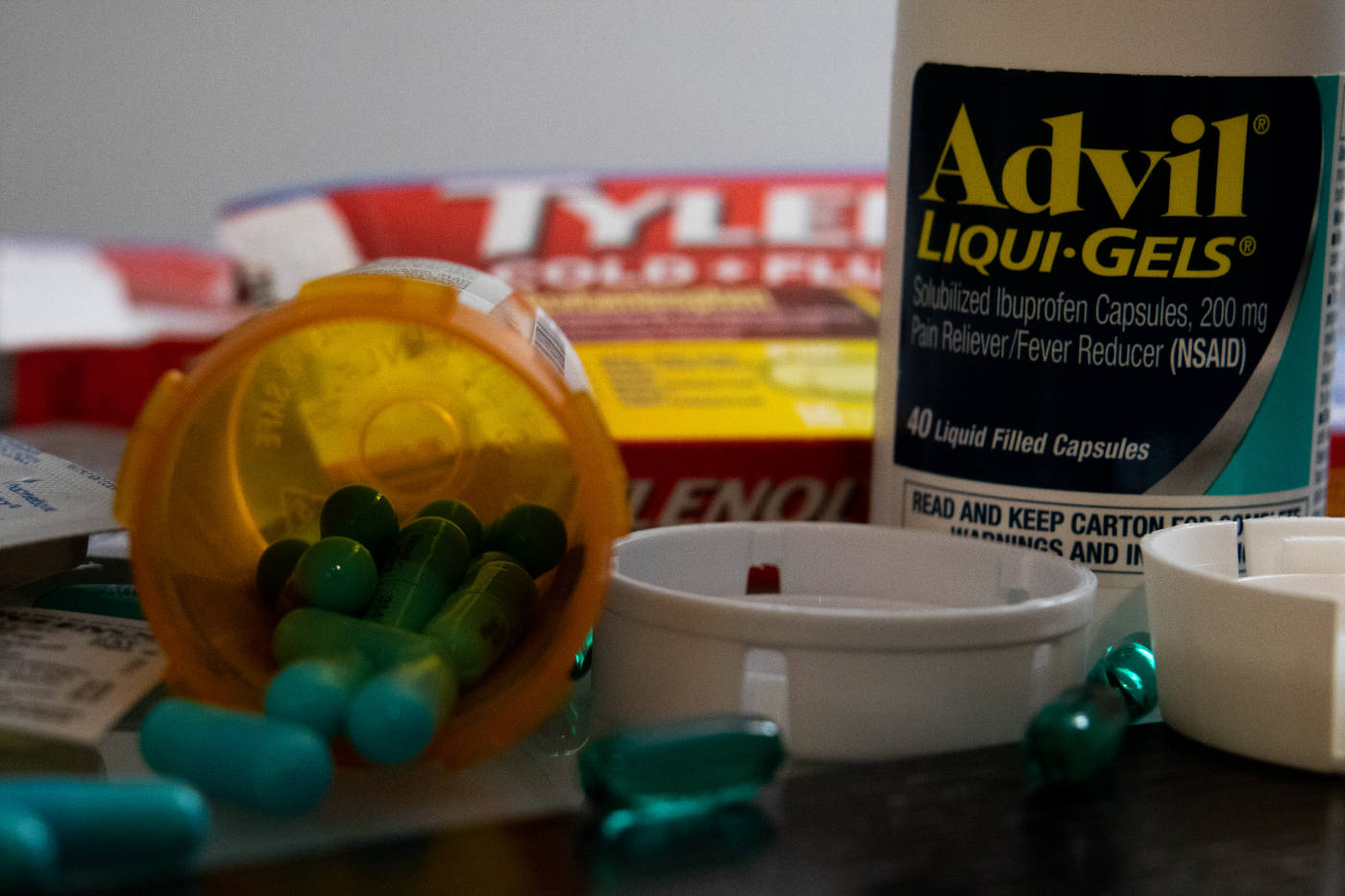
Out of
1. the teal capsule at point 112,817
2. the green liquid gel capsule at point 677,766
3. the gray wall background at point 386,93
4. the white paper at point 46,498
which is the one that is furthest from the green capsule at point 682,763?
the gray wall background at point 386,93

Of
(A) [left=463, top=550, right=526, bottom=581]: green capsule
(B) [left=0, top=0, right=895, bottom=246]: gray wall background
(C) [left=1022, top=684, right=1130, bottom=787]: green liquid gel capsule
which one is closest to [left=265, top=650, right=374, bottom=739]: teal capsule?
(A) [left=463, top=550, right=526, bottom=581]: green capsule

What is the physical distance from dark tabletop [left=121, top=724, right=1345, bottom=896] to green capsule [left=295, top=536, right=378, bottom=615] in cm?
13

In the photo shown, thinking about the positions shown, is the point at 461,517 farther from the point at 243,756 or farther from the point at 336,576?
the point at 243,756

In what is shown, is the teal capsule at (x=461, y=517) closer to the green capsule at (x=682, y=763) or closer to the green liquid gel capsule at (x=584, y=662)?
the green liquid gel capsule at (x=584, y=662)

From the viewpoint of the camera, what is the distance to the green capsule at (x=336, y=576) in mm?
583

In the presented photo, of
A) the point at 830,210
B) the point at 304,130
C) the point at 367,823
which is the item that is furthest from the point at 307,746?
the point at 304,130

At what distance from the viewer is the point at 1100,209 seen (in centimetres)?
63

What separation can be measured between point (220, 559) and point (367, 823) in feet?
0.58

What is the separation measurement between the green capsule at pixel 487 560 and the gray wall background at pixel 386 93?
0.99 m

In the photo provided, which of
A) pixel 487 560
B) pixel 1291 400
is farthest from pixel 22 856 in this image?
pixel 1291 400

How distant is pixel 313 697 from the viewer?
496 millimetres

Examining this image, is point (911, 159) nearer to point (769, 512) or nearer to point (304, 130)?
point (769, 512)

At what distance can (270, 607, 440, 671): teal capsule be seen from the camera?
1.81 ft

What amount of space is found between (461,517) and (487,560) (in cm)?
6
